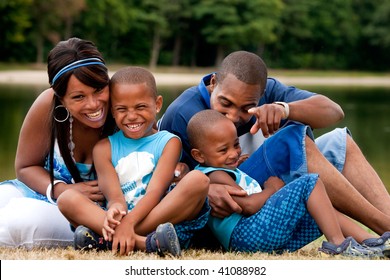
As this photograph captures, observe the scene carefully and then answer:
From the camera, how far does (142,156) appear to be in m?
3.45

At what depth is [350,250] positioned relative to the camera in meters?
3.20

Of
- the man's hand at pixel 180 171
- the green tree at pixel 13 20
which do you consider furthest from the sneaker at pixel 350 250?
the green tree at pixel 13 20

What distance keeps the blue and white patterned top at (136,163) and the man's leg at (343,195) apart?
2.32 ft

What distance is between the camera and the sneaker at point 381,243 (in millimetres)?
3248

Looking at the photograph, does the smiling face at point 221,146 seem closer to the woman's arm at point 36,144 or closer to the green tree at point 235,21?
the woman's arm at point 36,144

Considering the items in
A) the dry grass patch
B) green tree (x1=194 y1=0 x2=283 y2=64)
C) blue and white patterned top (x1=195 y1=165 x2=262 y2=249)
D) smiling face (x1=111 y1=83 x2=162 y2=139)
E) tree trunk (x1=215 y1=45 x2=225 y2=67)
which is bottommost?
tree trunk (x1=215 y1=45 x2=225 y2=67)

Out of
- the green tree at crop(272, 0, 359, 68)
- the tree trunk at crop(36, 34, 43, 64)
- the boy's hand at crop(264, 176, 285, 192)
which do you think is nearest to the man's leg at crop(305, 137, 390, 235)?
the boy's hand at crop(264, 176, 285, 192)

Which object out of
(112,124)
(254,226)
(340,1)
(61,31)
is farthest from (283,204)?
(340,1)

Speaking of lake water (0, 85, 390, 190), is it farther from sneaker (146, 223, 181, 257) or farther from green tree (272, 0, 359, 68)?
green tree (272, 0, 359, 68)

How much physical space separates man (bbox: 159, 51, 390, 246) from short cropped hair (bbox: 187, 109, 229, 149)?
0.45 ft

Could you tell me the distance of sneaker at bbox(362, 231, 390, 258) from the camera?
128 inches

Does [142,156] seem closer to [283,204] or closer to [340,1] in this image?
[283,204]

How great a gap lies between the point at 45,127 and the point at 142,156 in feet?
1.96

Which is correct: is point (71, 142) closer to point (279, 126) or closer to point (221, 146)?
point (221, 146)
